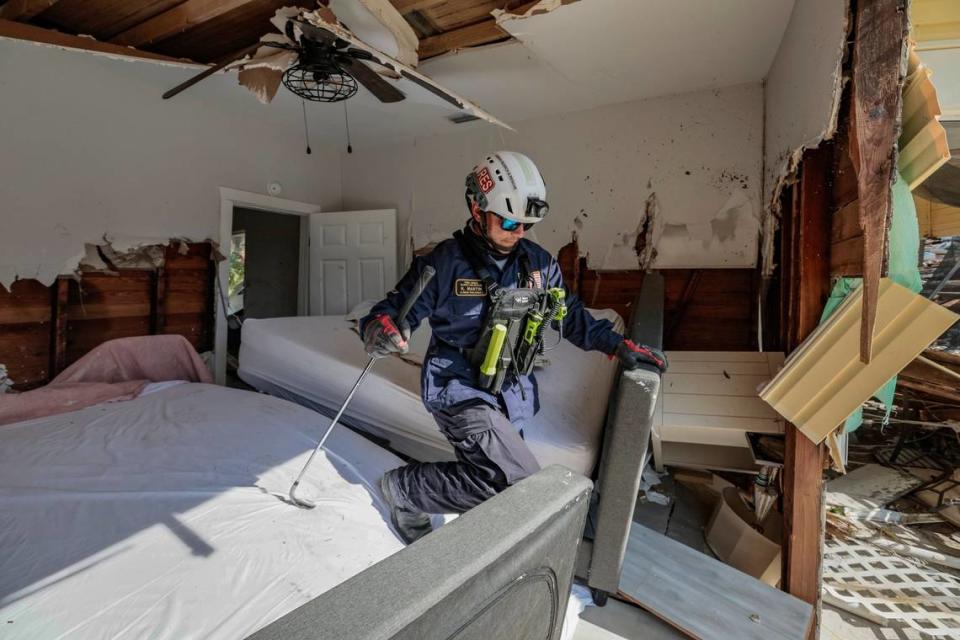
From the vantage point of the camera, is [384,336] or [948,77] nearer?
[384,336]

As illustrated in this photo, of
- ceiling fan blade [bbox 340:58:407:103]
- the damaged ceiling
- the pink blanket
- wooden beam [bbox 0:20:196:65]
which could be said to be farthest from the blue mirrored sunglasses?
the pink blanket

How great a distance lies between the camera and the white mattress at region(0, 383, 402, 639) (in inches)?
41.6

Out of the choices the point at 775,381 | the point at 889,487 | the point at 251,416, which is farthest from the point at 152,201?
the point at 889,487

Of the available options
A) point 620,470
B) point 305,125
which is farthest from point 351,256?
point 620,470

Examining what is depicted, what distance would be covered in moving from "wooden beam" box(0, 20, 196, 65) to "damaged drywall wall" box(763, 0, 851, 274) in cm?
308

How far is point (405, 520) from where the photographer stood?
1599mm

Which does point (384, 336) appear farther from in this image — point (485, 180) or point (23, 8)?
point (23, 8)

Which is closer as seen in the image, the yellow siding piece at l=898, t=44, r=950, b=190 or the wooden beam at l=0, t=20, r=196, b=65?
the yellow siding piece at l=898, t=44, r=950, b=190

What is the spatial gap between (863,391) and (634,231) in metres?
2.13

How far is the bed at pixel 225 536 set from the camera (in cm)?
42

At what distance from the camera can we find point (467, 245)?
5.43ft

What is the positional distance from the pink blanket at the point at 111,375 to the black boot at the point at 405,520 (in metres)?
1.94

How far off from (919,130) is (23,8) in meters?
3.75

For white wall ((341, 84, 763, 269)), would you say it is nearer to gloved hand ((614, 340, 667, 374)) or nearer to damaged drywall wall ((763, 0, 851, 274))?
damaged drywall wall ((763, 0, 851, 274))
